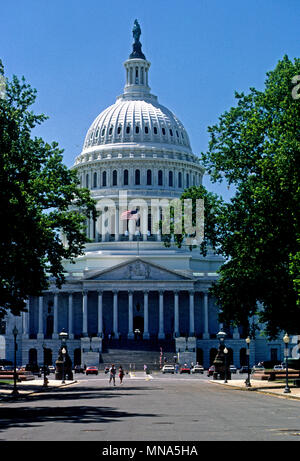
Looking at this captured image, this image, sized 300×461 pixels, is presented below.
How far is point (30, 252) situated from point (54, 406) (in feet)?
59.1

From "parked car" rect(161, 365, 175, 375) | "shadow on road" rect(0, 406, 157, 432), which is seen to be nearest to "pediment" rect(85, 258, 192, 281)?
"parked car" rect(161, 365, 175, 375)

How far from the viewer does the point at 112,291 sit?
143 meters

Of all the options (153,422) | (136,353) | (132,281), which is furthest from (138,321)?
(153,422)

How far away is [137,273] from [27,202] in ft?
283

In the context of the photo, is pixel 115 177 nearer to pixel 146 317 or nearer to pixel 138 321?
pixel 138 321

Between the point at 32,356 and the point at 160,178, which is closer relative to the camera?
the point at 32,356

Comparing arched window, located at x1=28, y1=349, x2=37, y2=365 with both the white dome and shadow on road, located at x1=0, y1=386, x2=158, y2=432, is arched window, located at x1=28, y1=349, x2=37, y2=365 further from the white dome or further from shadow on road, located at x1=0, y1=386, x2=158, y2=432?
shadow on road, located at x1=0, y1=386, x2=158, y2=432

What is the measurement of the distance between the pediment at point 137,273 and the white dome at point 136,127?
3424cm

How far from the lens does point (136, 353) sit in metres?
124

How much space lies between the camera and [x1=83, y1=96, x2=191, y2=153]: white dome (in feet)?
555

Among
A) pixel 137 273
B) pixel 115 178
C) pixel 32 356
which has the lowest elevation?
pixel 32 356

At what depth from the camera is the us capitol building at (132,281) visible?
140 m

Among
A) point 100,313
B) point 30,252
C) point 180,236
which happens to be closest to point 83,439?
point 30,252

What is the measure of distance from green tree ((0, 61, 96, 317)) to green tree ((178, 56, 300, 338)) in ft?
36.7
